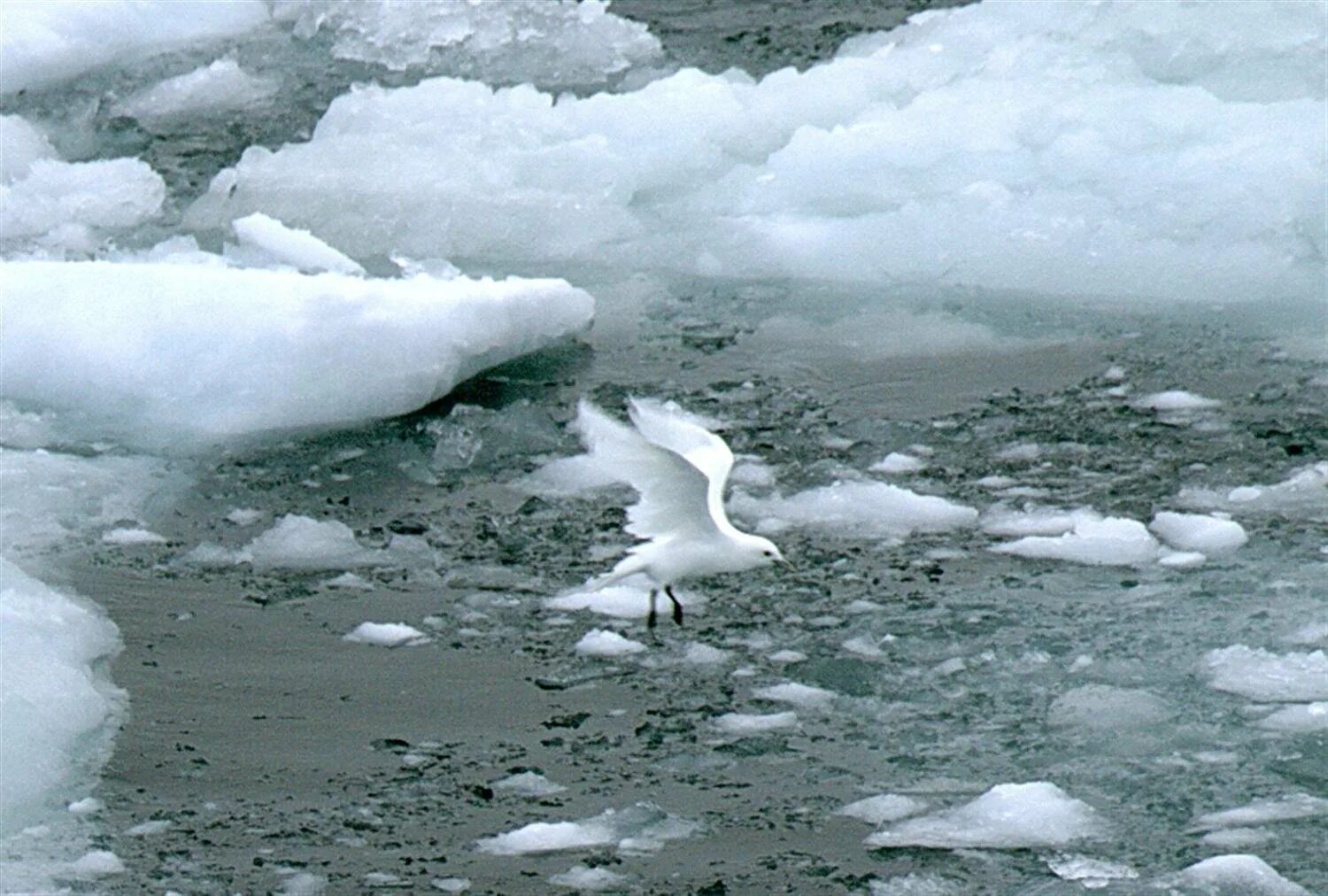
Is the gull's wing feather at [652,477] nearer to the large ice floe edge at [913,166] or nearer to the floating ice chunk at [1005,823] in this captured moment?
the floating ice chunk at [1005,823]

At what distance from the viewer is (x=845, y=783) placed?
491 centimetres

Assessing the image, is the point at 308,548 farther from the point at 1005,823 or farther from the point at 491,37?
the point at 491,37

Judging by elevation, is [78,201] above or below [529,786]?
above

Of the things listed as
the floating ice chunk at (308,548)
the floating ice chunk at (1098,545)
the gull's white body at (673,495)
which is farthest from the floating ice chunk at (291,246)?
the floating ice chunk at (1098,545)

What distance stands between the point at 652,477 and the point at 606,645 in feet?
1.44

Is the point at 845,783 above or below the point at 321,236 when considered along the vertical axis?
below

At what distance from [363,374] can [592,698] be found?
210cm

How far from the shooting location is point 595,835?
4707 mm

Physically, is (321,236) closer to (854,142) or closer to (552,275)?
(552,275)

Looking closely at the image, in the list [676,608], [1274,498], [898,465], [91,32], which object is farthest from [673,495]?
[91,32]

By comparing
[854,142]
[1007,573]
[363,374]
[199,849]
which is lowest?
[199,849]

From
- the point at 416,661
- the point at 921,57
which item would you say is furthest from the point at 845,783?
the point at 921,57

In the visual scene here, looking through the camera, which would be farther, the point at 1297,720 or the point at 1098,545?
the point at 1098,545

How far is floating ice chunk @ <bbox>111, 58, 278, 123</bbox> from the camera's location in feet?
34.3
